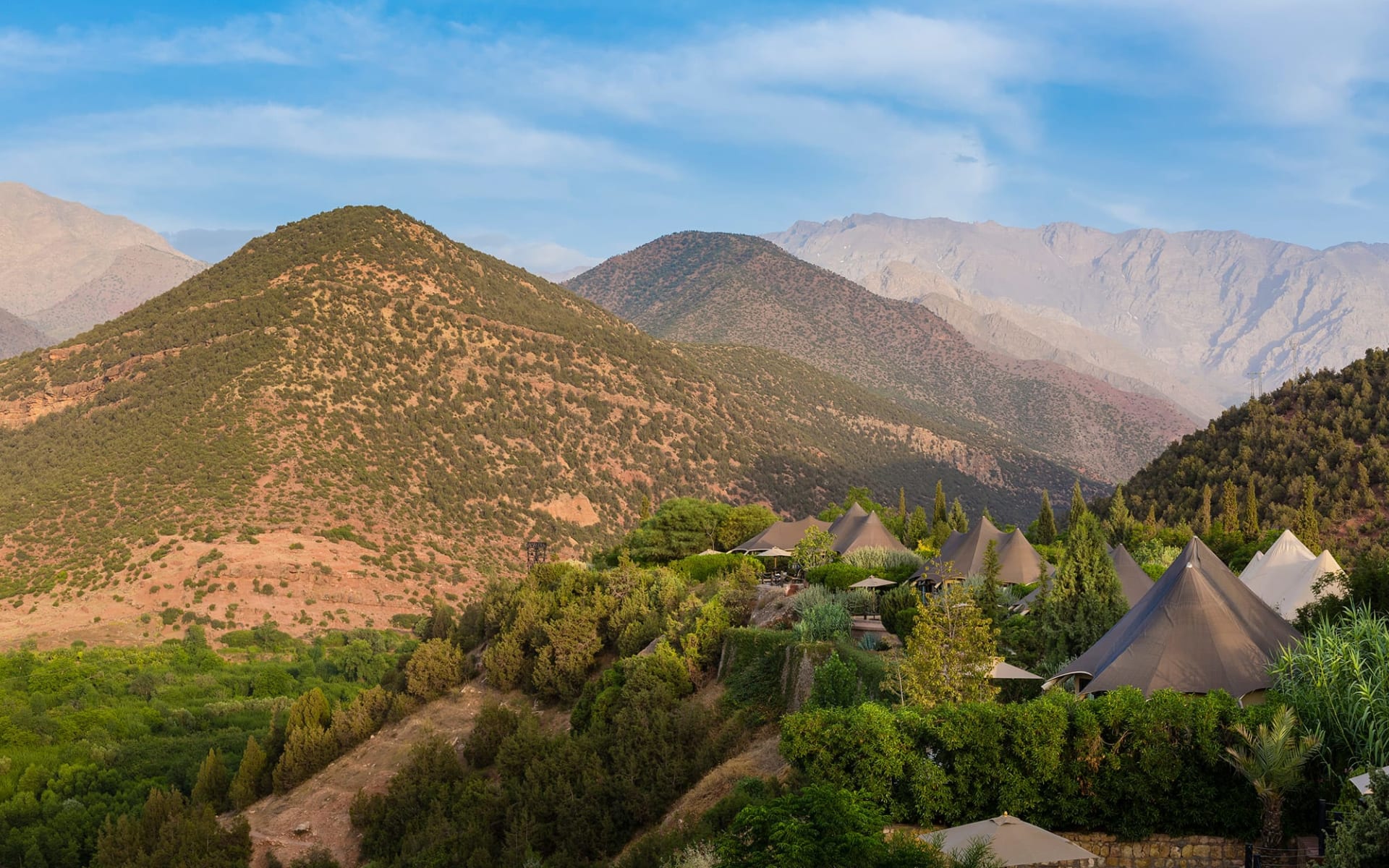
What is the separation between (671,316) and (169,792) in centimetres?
12157

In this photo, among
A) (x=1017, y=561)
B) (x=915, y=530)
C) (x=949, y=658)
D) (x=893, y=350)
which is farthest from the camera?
(x=893, y=350)

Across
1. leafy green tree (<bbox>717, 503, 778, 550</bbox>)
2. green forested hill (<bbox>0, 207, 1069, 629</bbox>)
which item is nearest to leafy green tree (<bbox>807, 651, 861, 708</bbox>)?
leafy green tree (<bbox>717, 503, 778, 550</bbox>)

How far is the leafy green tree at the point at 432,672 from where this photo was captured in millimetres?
41312

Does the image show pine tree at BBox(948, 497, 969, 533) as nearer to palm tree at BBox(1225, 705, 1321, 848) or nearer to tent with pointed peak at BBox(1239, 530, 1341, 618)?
tent with pointed peak at BBox(1239, 530, 1341, 618)

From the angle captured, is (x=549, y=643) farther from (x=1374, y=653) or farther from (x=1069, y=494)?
(x=1069, y=494)

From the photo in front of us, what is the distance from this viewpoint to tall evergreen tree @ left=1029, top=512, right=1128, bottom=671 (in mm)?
25172

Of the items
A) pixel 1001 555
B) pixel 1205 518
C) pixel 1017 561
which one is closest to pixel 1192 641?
pixel 1017 561

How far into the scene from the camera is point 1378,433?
189 feet

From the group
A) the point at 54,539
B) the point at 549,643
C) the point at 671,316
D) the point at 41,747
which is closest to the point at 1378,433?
the point at 549,643

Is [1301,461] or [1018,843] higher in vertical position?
[1301,461]

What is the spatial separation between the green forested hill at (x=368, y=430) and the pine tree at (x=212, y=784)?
18052 millimetres

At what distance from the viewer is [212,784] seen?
132 ft

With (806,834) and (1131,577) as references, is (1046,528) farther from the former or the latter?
(806,834)

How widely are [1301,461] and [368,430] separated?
175 ft
